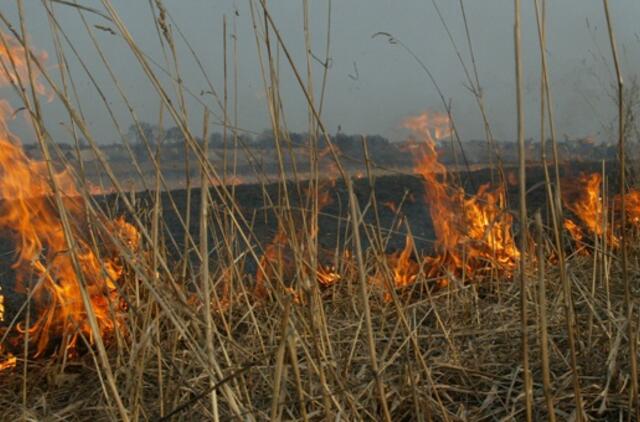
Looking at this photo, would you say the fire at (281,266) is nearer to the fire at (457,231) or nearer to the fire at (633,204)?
the fire at (457,231)

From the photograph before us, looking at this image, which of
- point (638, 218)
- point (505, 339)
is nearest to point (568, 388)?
point (505, 339)

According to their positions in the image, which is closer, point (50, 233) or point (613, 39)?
point (613, 39)

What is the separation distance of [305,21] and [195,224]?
5036mm

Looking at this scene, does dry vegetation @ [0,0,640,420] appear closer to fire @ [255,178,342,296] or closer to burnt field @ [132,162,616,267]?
fire @ [255,178,342,296]

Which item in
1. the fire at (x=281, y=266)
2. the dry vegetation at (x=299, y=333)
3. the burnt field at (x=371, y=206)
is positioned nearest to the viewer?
the dry vegetation at (x=299, y=333)

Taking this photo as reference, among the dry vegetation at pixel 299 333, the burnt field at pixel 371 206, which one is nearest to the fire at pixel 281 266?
the dry vegetation at pixel 299 333

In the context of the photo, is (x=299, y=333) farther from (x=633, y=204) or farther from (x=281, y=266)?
(x=633, y=204)

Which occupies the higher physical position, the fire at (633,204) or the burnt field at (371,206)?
the fire at (633,204)

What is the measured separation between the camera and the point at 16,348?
99.3 inches

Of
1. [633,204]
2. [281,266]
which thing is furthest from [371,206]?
[281,266]

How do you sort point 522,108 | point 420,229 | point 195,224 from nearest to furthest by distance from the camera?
point 522,108 < point 420,229 < point 195,224

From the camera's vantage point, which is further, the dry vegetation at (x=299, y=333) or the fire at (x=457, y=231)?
the fire at (x=457, y=231)

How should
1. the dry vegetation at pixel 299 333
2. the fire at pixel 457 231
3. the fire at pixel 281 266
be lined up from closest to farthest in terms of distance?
the dry vegetation at pixel 299 333 < the fire at pixel 281 266 < the fire at pixel 457 231

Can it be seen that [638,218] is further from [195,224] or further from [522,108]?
[195,224]
